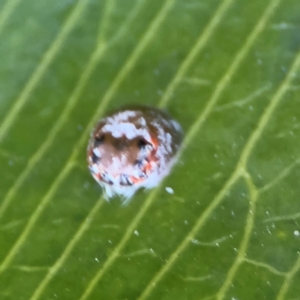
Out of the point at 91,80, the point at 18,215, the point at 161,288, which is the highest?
the point at 91,80

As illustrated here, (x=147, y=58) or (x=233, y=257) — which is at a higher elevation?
(x=147, y=58)

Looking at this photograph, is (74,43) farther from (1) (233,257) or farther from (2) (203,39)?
(1) (233,257)

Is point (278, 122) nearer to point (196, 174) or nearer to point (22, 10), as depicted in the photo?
point (196, 174)

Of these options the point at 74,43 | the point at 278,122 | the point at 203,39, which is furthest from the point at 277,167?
the point at 74,43
